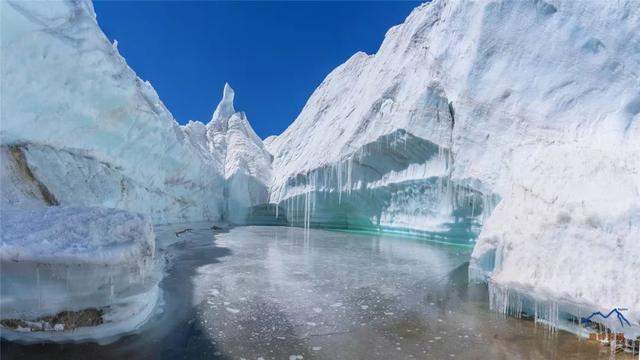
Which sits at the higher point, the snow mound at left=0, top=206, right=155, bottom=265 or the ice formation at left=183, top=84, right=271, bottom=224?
the ice formation at left=183, top=84, right=271, bottom=224

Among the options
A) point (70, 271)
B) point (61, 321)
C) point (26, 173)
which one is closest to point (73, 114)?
point (26, 173)

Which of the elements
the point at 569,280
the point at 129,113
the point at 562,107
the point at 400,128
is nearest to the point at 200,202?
the point at 129,113

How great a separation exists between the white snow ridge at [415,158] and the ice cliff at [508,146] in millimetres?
39

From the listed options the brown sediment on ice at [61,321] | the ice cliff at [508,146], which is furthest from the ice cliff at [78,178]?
the ice cliff at [508,146]

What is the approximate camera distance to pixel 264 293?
667 cm

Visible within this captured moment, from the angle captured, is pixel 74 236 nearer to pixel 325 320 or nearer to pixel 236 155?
pixel 325 320

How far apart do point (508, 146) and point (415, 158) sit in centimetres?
522

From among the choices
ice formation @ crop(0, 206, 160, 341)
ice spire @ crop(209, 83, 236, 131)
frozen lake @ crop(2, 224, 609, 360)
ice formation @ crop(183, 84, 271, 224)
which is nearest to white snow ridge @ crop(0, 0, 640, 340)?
ice formation @ crop(0, 206, 160, 341)

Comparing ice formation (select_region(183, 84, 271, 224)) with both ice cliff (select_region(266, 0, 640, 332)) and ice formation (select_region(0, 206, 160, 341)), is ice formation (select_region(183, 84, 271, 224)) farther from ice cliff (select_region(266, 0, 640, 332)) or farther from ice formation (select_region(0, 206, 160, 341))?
ice formation (select_region(0, 206, 160, 341))

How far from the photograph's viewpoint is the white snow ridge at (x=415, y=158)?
4.72 m

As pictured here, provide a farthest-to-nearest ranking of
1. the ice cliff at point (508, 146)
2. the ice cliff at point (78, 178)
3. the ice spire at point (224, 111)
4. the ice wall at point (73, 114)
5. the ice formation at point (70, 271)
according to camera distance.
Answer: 1. the ice spire at point (224, 111)
2. the ice wall at point (73, 114)
3. the ice cliff at point (508, 146)
4. the ice cliff at point (78, 178)
5. the ice formation at point (70, 271)

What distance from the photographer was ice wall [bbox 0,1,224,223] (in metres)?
8.49

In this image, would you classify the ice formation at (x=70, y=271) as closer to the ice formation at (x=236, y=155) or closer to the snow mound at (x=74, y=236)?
the snow mound at (x=74, y=236)

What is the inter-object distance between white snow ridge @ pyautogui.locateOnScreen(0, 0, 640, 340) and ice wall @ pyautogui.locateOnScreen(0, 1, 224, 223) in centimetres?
5
